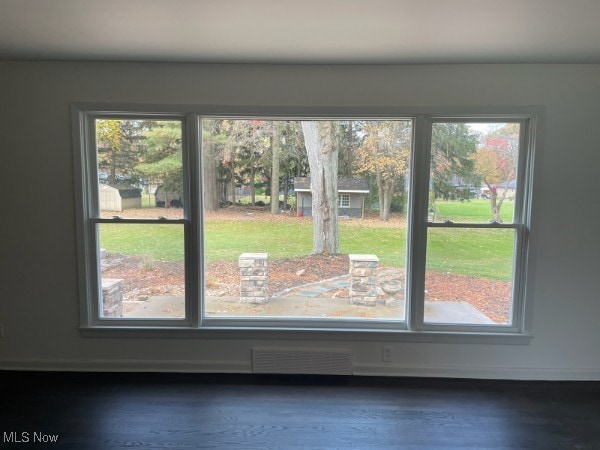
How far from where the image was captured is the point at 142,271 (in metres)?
2.93

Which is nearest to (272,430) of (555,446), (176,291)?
(176,291)

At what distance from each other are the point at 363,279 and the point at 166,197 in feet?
5.58

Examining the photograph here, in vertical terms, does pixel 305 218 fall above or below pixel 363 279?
above

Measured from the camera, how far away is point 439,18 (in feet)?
5.81

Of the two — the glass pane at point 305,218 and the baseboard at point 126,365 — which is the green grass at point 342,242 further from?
the baseboard at point 126,365

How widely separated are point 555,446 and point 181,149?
313 cm

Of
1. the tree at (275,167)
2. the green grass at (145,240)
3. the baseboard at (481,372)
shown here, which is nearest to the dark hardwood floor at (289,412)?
the baseboard at (481,372)

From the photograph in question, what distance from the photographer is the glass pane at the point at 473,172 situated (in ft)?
8.95

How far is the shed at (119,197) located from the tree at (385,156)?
1.75 meters

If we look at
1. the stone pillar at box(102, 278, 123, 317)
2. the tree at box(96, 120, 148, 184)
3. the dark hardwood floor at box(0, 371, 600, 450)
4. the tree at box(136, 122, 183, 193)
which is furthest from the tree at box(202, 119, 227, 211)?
the dark hardwood floor at box(0, 371, 600, 450)

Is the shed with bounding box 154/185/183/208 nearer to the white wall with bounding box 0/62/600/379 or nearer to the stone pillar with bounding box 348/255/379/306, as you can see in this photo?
the white wall with bounding box 0/62/600/379

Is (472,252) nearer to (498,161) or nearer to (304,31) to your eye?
(498,161)

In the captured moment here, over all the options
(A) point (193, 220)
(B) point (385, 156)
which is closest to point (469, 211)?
(B) point (385, 156)

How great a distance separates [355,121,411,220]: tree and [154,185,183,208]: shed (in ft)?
4.66
